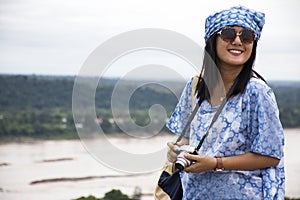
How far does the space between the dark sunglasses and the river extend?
6448 millimetres

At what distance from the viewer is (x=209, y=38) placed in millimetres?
1384

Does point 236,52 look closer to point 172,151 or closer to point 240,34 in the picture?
point 240,34

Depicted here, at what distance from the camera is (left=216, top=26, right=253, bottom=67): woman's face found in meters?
1.32

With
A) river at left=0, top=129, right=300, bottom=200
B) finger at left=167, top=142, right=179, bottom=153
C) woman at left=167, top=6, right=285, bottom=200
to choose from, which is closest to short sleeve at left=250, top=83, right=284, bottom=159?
woman at left=167, top=6, right=285, bottom=200

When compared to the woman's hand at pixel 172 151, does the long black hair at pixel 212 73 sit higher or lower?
higher

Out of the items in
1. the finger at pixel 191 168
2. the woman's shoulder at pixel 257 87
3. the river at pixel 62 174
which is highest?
the woman's shoulder at pixel 257 87

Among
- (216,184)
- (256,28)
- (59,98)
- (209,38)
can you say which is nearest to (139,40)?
(209,38)

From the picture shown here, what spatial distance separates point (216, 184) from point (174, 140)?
22 cm

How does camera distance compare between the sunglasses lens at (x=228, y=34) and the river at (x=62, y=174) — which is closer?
the sunglasses lens at (x=228, y=34)

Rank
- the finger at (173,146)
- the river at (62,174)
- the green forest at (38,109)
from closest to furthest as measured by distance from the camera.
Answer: the finger at (173,146), the river at (62,174), the green forest at (38,109)

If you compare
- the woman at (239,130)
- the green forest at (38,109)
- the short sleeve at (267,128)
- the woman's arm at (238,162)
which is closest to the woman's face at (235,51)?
the woman at (239,130)

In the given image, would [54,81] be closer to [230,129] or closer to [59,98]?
[59,98]

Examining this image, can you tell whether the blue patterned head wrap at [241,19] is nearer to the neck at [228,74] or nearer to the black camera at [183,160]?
the neck at [228,74]

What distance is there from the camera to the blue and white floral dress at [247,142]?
1.27m
